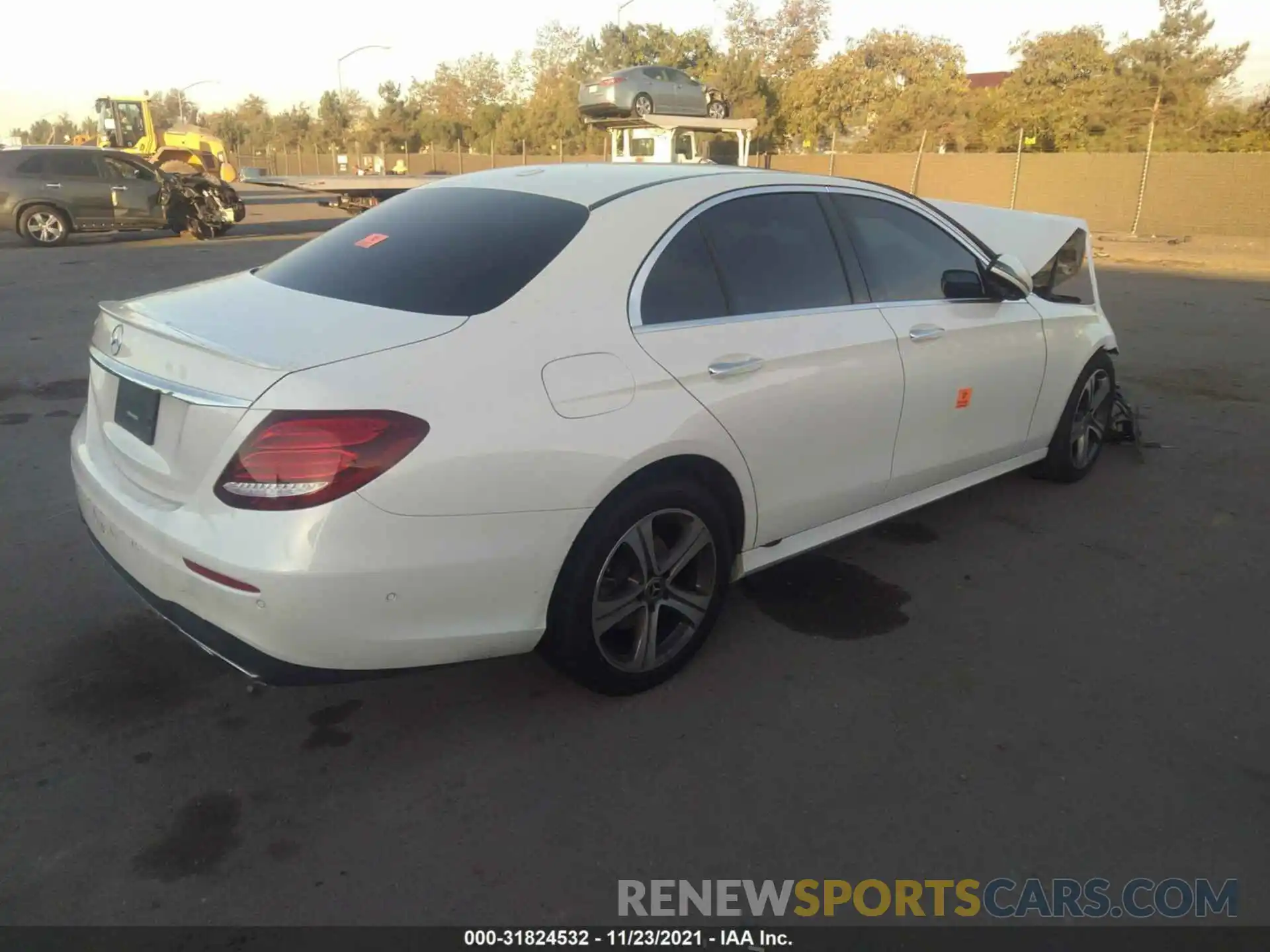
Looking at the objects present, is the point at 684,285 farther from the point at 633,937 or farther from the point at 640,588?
the point at 633,937

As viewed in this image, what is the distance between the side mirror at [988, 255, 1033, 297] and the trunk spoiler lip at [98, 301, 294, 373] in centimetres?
323

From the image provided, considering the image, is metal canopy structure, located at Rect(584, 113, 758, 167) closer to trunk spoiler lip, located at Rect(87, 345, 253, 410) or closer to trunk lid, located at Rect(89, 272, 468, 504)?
trunk lid, located at Rect(89, 272, 468, 504)

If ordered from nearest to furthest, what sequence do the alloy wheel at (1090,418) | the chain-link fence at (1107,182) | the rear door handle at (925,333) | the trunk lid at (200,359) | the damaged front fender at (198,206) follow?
the trunk lid at (200,359), the rear door handle at (925,333), the alloy wheel at (1090,418), the damaged front fender at (198,206), the chain-link fence at (1107,182)

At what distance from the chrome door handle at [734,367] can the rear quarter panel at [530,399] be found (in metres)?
0.15

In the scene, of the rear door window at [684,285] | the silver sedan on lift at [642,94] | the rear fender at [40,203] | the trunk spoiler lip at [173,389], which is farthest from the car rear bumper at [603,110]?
the trunk spoiler lip at [173,389]

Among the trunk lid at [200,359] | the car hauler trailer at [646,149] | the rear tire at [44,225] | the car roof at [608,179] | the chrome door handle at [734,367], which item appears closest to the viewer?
the trunk lid at [200,359]

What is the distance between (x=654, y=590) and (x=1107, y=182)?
26.6m

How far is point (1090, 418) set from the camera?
205 inches

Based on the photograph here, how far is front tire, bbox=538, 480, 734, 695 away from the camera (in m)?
2.80

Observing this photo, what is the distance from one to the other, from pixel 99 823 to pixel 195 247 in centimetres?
1662

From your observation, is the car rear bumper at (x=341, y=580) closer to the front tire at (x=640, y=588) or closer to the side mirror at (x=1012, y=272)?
the front tire at (x=640, y=588)

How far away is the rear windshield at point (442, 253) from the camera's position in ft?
9.27

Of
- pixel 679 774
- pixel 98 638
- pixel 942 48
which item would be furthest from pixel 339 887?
pixel 942 48

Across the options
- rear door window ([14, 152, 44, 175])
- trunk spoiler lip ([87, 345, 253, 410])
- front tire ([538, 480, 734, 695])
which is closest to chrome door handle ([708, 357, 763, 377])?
front tire ([538, 480, 734, 695])
